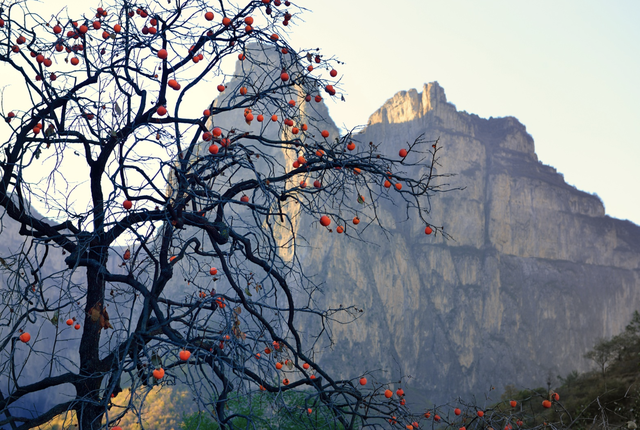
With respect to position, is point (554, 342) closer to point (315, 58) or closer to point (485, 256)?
point (485, 256)

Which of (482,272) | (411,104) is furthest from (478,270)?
(411,104)

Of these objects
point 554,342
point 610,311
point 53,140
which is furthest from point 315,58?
point 610,311

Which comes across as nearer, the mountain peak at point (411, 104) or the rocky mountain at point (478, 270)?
the rocky mountain at point (478, 270)

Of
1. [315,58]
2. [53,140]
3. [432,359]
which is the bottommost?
[432,359]

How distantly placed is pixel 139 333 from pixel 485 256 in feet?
201

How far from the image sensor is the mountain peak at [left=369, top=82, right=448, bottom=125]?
62.9 metres

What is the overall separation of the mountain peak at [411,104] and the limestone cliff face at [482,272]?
0.18 metres

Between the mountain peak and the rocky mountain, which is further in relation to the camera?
the mountain peak

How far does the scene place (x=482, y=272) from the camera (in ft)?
192

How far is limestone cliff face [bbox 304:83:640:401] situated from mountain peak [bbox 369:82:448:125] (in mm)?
175

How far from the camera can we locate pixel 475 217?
60125mm

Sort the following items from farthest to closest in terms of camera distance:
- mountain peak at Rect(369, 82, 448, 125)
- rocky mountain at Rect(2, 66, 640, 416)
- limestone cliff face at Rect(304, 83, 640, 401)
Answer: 1. mountain peak at Rect(369, 82, 448, 125)
2. limestone cliff face at Rect(304, 83, 640, 401)
3. rocky mountain at Rect(2, 66, 640, 416)

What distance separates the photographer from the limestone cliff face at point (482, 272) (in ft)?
175

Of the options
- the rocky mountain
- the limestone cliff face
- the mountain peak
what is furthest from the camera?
the mountain peak
